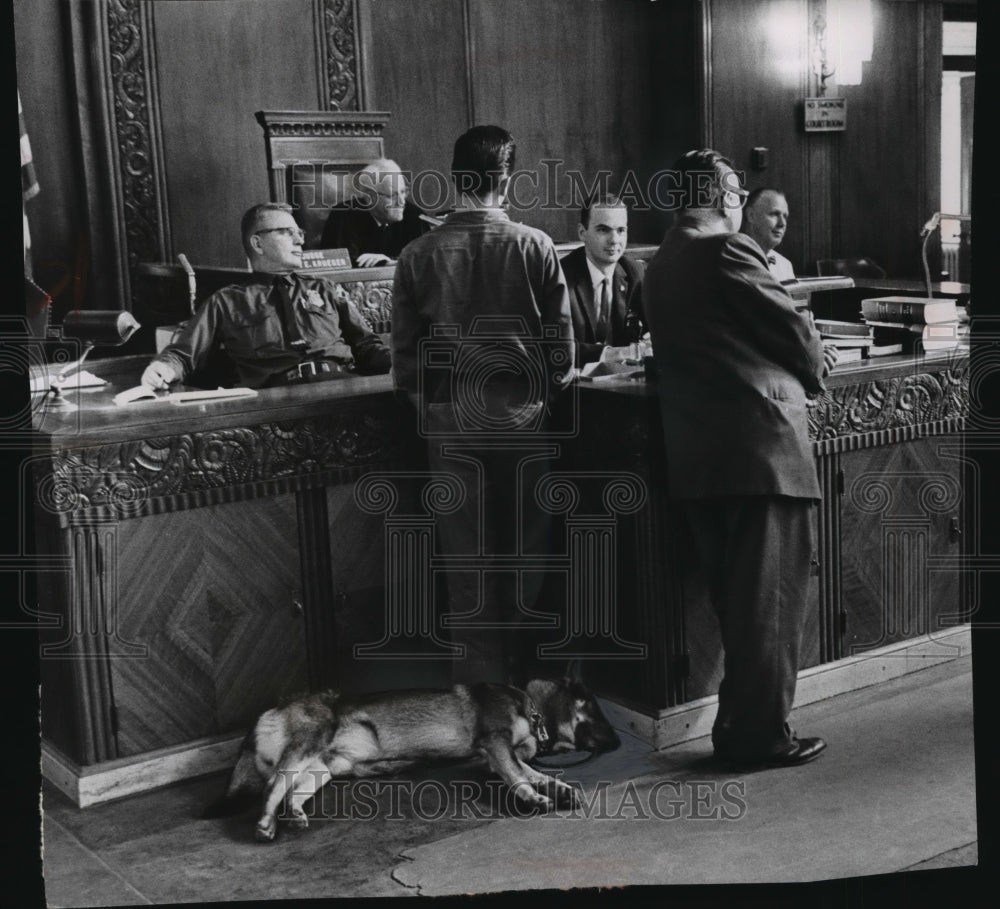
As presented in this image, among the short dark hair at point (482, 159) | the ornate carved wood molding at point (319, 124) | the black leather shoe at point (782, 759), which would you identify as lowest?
the black leather shoe at point (782, 759)

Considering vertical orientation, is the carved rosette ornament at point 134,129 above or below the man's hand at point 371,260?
above

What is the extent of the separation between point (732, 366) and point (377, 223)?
2.55 meters

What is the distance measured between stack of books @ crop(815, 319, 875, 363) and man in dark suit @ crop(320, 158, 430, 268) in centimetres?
185

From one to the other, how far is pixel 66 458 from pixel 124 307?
350cm

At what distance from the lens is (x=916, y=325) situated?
4379 mm

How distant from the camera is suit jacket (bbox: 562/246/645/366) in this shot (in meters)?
4.61

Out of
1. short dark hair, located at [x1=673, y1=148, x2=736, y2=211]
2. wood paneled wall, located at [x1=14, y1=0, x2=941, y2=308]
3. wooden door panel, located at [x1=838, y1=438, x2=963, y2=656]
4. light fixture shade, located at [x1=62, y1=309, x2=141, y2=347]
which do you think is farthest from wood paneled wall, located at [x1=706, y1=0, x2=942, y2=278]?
light fixture shade, located at [x1=62, y1=309, x2=141, y2=347]

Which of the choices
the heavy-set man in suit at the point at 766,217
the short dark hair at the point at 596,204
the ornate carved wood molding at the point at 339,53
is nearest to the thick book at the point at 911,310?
the heavy-set man in suit at the point at 766,217

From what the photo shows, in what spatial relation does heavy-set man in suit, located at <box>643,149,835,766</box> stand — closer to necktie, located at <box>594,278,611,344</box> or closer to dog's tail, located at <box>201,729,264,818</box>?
necktie, located at <box>594,278,611,344</box>

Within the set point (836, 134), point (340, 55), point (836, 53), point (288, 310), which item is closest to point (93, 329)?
point (288, 310)

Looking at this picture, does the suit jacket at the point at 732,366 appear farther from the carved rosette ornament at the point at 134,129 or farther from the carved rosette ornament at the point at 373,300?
the carved rosette ornament at the point at 134,129

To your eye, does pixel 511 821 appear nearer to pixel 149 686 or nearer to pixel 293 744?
pixel 293 744

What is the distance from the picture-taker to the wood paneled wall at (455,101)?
534 centimetres

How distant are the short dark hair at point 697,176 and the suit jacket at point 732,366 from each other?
0.21 feet
